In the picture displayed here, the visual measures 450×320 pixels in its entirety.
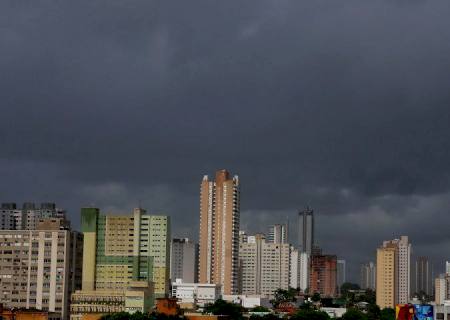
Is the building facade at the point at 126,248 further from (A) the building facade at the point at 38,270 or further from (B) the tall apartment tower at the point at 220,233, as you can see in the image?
(B) the tall apartment tower at the point at 220,233

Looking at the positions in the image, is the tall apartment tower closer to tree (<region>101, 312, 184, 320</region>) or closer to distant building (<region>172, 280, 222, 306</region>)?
distant building (<region>172, 280, 222, 306</region>)

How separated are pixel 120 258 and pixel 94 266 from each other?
4.17 m

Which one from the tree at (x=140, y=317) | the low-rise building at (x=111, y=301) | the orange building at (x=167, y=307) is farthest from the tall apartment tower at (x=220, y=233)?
the tree at (x=140, y=317)

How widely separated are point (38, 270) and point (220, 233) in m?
65.6

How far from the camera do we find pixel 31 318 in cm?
9269

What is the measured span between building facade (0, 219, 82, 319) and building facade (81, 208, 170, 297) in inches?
390

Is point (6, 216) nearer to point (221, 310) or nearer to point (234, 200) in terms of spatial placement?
point (234, 200)

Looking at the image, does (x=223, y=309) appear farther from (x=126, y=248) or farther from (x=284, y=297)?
(x=284, y=297)

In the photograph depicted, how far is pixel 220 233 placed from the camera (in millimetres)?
184250

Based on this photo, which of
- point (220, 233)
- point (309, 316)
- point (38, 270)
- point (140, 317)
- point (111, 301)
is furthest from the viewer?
point (220, 233)

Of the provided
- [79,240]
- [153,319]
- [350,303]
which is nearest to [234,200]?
[350,303]

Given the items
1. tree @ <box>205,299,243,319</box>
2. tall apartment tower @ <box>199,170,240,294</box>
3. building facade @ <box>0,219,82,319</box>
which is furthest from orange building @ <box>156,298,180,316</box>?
tall apartment tower @ <box>199,170,240,294</box>

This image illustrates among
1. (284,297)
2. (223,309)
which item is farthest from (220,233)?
(223,309)

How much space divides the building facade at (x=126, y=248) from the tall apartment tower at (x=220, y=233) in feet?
138
